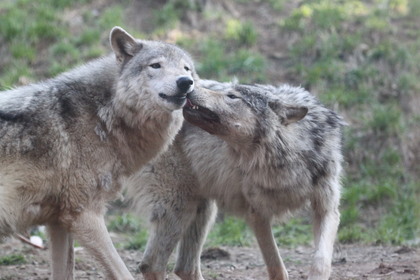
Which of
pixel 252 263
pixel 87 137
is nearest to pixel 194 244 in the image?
pixel 252 263

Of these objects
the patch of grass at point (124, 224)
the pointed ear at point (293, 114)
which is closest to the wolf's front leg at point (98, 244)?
the pointed ear at point (293, 114)

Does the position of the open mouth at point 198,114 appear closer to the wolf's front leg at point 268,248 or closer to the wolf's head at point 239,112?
the wolf's head at point 239,112

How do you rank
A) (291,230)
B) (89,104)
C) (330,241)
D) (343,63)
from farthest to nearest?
1. (343,63)
2. (291,230)
3. (330,241)
4. (89,104)

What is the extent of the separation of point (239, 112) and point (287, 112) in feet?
1.44

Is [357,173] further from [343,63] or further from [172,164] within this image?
[172,164]

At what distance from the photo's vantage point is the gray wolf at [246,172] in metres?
6.03

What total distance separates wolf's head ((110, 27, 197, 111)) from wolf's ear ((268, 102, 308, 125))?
32.6 inches

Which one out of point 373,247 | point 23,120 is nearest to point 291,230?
point 373,247

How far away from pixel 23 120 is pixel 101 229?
986 millimetres

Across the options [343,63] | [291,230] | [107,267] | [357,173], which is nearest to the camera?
[107,267]

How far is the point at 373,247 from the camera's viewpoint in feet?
27.6

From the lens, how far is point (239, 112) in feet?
19.8

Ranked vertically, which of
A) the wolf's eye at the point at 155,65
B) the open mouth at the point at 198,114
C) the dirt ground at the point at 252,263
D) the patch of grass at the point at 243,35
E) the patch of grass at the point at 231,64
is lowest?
the dirt ground at the point at 252,263

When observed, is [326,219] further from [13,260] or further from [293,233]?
[13,260]
